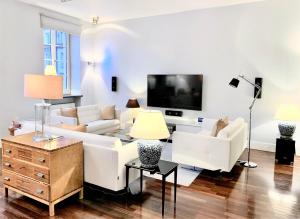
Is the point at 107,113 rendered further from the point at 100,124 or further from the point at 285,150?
the point at 285,150

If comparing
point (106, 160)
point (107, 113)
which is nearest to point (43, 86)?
point (106, 160)

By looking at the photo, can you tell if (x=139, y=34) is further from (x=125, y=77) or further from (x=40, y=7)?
(x=40, y=7)

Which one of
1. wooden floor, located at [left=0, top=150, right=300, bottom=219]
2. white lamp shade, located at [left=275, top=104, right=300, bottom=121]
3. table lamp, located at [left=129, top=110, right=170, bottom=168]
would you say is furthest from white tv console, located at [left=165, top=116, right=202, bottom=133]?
table lamp, located at [left=129, top=110, right=170, bottom=168]

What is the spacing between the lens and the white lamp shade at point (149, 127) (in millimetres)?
2809

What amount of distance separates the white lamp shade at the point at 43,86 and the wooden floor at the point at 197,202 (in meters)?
1.34

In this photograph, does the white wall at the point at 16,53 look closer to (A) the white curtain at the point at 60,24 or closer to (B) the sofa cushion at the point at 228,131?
(A) the white curtain at the point at 60,24

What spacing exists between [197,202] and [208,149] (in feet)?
3.08

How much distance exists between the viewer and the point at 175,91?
21.0ft

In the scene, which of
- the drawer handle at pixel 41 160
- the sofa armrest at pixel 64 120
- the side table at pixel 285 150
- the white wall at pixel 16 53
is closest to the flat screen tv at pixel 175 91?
the side table at pixel 285 150

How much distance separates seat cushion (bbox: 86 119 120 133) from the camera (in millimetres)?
5534

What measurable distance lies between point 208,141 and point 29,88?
8.49ft

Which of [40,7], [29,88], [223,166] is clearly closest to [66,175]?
[29,88]

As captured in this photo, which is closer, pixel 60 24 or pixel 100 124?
pixel 100 124

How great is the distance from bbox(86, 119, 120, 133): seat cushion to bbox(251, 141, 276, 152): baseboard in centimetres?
332
